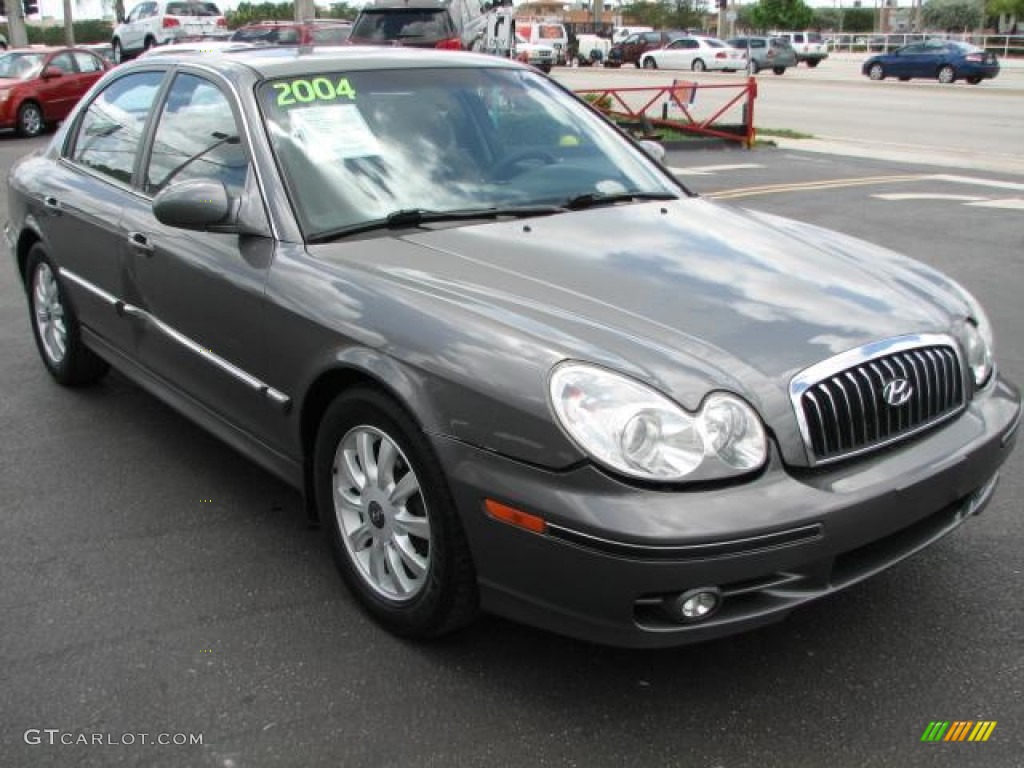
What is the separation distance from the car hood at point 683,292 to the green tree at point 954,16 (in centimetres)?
9069

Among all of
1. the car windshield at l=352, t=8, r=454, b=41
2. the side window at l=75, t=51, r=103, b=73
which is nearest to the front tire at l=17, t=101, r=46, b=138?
the side window at l=75, t=51, r=103, b=73

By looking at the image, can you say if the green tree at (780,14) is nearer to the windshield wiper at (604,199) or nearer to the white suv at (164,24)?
the white suv at (164,24)

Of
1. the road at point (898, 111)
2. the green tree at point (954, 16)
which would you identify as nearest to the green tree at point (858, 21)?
the green tree at point (954, 16)

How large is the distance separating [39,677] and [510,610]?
4.49ft

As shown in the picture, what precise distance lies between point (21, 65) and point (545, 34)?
27.5 metres

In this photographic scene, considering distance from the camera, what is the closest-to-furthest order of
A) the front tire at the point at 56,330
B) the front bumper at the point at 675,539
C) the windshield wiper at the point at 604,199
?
1. the front bumper at the point at 675,539
2. the windshield wiper at the point at 604,199
3. the front tire at the point at 56,330

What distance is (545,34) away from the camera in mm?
42844

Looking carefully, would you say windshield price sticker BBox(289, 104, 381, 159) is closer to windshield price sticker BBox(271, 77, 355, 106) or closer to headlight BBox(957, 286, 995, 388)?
windshield price sticker BBox(271, 77, 355, 106)

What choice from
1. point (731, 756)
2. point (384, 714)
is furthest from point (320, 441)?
point (731, 756)

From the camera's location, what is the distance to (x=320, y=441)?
3.23 metres

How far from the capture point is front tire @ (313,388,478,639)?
2799 mm

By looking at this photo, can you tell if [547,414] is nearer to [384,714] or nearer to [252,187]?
[384,714]

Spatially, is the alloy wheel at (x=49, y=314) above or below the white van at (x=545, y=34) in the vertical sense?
below

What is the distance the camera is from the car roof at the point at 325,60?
12.6 feet
